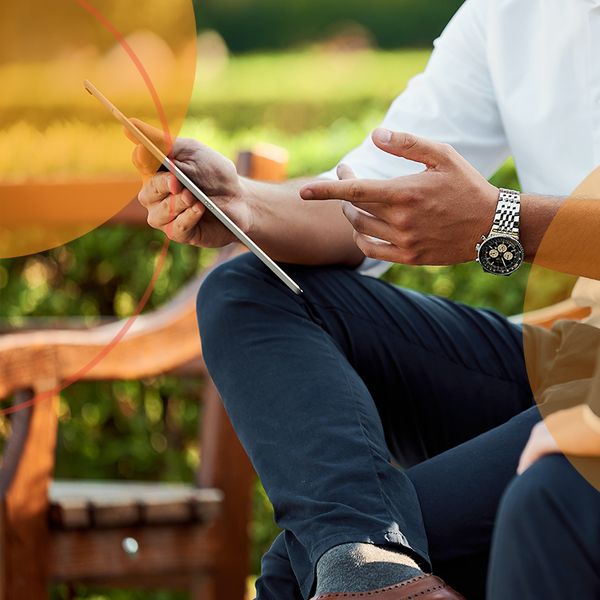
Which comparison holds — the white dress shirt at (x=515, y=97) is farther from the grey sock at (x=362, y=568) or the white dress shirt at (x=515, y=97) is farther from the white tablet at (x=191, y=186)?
the grey sock at (x=362, y=568)

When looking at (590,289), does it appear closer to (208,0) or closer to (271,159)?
(271,159)

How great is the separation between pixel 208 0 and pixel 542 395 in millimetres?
11523

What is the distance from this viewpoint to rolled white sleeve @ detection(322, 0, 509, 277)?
1.73 metres

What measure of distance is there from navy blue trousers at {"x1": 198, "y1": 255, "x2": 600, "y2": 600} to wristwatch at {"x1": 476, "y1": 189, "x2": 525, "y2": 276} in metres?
0.20

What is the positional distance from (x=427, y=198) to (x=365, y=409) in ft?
0.82

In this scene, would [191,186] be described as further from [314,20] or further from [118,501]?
[314,20]

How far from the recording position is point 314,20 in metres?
12.8

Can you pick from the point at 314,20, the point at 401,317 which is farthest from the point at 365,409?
the point at 314,20

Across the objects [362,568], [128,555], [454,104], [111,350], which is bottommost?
[128,555]

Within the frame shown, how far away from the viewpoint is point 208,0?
40.0ft

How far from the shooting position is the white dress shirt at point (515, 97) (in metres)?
1.57

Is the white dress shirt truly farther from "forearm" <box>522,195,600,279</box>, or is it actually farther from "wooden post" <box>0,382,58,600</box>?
"wooden post" <box>0,382,58,600</box>

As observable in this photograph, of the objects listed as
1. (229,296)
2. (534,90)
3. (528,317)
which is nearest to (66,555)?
(229,296)
